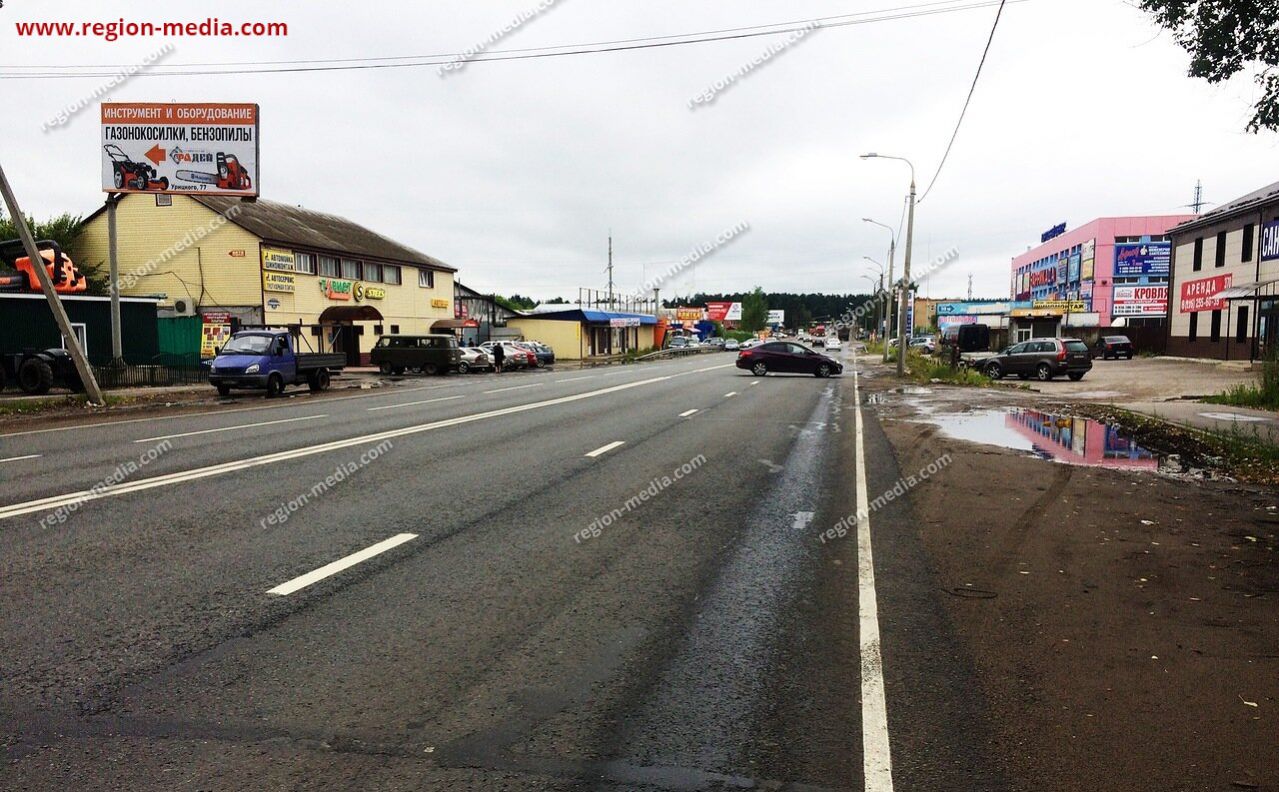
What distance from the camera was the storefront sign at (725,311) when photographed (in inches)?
6870

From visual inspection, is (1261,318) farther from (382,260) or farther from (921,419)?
(382,260)

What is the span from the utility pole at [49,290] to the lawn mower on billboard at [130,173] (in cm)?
1138

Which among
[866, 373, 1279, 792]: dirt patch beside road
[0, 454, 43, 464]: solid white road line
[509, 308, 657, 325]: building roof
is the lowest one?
[866, 373, 1279, 792]: dirt patch beside road

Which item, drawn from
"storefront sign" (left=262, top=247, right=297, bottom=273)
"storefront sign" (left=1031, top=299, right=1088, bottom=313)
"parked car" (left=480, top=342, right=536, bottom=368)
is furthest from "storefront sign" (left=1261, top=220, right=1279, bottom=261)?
"storefront sign" (left=262, top=247, right=297, bottom=273)

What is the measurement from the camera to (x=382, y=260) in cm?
4688

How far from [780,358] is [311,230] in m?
26.5

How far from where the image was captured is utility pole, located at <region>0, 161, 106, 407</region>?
1866cm

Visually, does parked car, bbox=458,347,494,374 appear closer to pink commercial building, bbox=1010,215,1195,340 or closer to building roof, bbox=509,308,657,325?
building roof, bbox=509,308,657,325

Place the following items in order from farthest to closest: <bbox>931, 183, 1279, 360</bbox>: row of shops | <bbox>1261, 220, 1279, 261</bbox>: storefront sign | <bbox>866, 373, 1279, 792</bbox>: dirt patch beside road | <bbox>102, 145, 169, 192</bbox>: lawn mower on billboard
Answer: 1. <bbox>931, 183, 1279, 360</bbox>: row of shops
2. <bbox>1261, 220, 1279, 261</bbox>: storefront sign
3. <bbox>102, 145, 169, 192</bbox>: lawn mower on billboard
4. <bbox>866, 373, 1279, 792</bbox>: dirt patch beside road

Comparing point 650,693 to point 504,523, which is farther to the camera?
point 504,523

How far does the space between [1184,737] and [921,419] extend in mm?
14656

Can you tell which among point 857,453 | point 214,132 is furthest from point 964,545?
point 214,132

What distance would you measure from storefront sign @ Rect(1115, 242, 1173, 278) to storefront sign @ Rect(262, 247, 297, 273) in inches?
2543

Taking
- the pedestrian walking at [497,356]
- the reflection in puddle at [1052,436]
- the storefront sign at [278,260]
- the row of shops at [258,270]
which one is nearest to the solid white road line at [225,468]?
the reflection in puddle at [1052,436]
